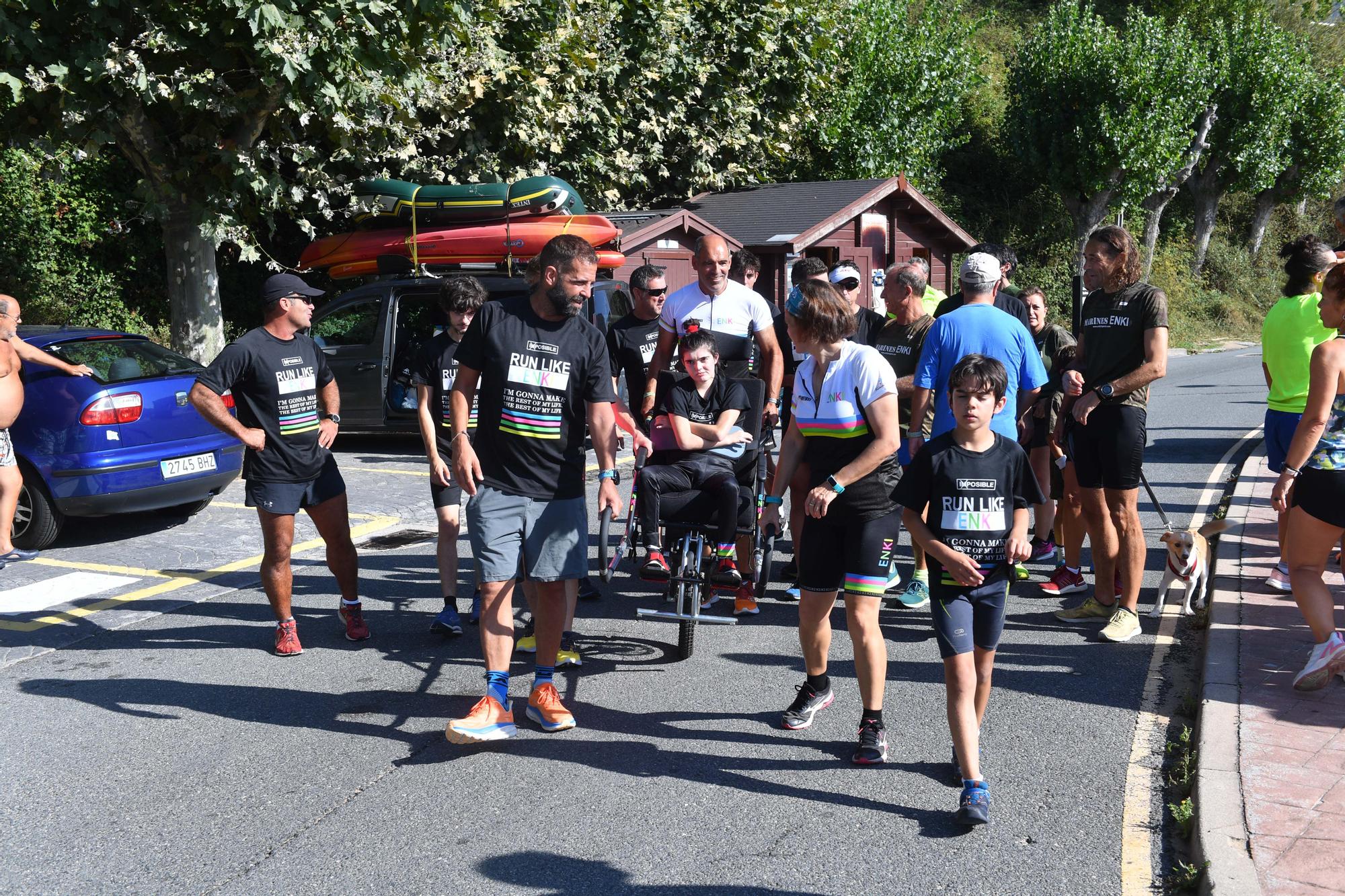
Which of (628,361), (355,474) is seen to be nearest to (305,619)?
(628,361)

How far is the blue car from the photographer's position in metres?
8.11

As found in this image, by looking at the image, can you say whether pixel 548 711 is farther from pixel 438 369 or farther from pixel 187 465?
pixel 187 465

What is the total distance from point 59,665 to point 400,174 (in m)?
12.2

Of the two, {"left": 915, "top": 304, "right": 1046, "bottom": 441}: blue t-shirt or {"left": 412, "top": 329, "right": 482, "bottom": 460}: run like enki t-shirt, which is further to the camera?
{"left": 412, "top": 329, "right": 482, "bottom": 460}: run like enki t-shirt

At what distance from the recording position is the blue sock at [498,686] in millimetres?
4820

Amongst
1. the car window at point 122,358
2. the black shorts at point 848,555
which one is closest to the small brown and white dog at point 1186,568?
the black shorts at point 848,555

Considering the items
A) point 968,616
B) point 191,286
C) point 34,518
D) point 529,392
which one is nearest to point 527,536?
point 529,392

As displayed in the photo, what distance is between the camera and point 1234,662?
17.7 ft

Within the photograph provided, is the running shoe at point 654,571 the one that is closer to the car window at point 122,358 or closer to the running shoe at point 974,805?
the running shoe at point 974,805

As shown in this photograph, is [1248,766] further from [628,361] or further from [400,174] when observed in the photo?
[400,174]

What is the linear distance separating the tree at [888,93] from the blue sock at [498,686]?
24.6 metres

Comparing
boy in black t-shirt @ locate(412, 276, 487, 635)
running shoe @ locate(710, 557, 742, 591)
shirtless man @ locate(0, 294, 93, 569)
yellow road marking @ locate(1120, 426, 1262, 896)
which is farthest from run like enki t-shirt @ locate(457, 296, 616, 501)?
shirtless man @ locate(0, 294, 93, 569)

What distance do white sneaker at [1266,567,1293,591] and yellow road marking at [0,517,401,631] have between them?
577 cm

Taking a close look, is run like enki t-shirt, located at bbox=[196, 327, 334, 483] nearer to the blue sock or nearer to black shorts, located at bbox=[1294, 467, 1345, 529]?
the blue sock
